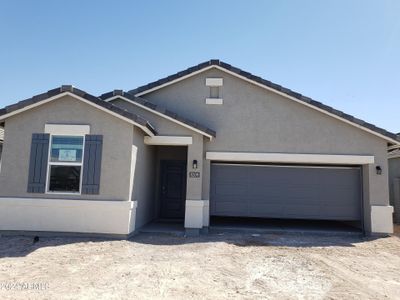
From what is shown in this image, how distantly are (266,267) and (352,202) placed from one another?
6390 millimetres

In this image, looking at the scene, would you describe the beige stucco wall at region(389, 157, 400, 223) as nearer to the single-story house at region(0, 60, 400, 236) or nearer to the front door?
the single-story house at region(0, 60, 400, 236)

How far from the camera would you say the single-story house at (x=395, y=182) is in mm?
15445

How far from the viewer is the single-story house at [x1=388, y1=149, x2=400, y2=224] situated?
608 inches

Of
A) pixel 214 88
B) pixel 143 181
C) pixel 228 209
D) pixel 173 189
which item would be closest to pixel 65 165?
pixel 143 181

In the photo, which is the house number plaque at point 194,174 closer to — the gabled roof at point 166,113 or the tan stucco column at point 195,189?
the tan stucco column at point 195,189

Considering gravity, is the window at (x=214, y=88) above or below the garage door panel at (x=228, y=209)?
above

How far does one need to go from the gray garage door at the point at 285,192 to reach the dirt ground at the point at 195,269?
191cm

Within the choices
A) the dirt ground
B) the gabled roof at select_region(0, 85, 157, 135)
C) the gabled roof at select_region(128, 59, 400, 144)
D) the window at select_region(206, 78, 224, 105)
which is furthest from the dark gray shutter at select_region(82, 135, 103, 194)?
the window at select_region(206, 78, 224, 105)

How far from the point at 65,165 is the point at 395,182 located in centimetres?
1541

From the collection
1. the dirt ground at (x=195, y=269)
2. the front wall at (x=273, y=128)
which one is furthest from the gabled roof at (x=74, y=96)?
the dirt ground at (x=195, y=269)

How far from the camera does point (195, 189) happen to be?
1074 cm

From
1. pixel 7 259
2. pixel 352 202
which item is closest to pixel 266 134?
pixel 352 202

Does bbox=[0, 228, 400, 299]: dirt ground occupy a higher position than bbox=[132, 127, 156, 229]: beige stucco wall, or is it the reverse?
bbox=[132, 127, 156, 229]: beige stucco wall

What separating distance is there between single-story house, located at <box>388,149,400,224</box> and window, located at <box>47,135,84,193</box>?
1486cm
